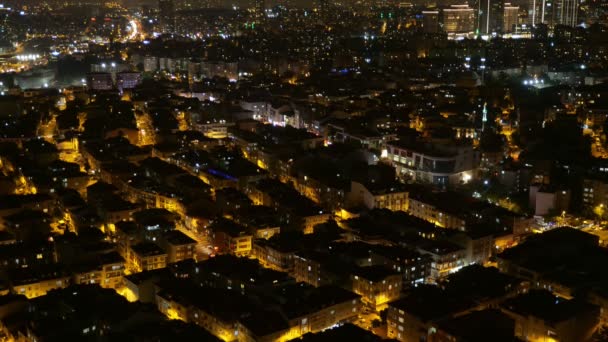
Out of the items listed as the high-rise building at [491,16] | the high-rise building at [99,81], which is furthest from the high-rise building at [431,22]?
the high-rise building at [99,81]

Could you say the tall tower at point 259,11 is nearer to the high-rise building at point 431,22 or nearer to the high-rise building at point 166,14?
the high-rise building at point 166,14

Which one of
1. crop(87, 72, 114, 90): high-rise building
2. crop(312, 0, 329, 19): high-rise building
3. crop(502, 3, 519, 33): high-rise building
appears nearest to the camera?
crop(87, 72, 114, 90): high-rise building

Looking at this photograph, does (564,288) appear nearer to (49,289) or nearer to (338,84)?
(49,289)

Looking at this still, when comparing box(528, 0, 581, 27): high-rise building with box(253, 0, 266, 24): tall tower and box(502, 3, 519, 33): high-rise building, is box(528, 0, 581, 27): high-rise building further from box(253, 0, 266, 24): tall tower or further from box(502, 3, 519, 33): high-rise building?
box(253, 0, 266, 24): tall tower

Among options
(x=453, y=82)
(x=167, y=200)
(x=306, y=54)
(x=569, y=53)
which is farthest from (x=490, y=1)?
(x=167, y=200)

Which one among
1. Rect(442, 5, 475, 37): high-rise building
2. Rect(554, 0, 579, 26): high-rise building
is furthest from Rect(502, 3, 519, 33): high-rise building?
Rect(554, 0, 579, 26): high-rise building
